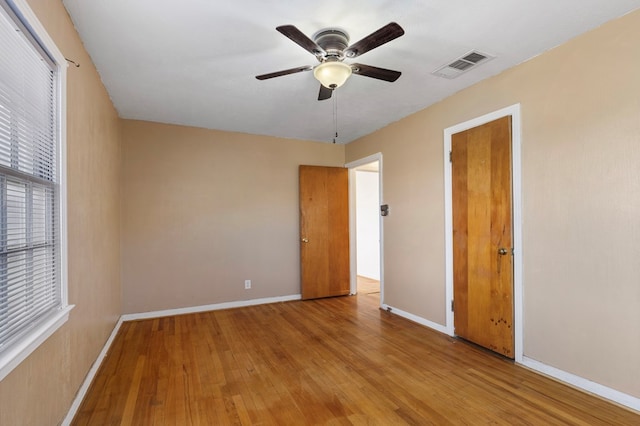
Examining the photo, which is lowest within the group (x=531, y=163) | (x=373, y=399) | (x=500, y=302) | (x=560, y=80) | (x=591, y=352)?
(x=373, y=399)

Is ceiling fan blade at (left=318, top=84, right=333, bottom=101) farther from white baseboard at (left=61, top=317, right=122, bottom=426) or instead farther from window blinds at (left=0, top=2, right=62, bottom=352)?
white baseboard at (left=61, top=317, right=122, bottom=426)

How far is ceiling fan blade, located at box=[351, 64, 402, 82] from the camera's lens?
2125mm

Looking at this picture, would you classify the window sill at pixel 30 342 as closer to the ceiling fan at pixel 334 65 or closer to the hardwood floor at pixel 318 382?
the hardwood floor at pixel 318 382

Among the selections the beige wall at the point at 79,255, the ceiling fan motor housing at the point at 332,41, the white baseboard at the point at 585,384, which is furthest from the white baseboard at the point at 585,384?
the beige wall at the point at 79,255

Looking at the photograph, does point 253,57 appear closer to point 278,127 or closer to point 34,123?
point 34,123

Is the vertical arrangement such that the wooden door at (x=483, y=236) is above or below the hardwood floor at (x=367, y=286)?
above

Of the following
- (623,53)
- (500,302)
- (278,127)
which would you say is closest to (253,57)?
(278,127)

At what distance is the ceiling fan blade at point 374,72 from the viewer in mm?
2125

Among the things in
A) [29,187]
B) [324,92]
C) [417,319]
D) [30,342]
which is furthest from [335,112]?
[30,342]

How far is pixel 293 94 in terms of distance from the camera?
3.22 m

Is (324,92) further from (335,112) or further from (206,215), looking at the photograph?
(206,215)

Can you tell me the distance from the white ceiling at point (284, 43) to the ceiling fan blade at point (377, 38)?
26 centimetres

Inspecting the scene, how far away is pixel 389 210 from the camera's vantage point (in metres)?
4.26

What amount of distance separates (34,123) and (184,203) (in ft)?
9.04
